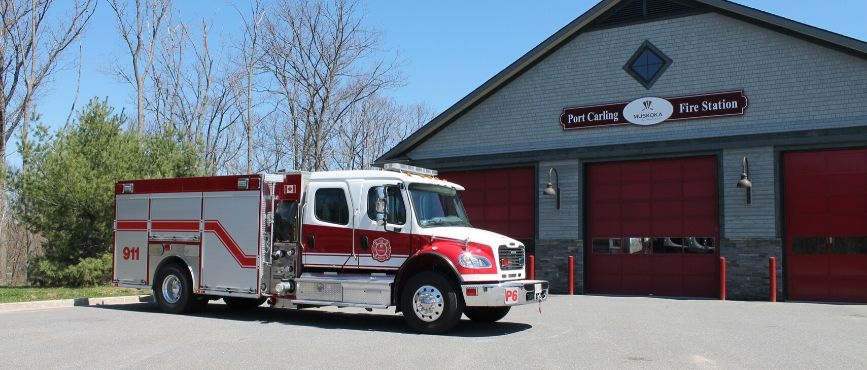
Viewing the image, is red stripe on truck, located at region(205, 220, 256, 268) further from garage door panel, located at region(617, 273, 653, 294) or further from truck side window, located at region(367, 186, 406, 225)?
garage door panel, located at region(617, 273, 653, 294)

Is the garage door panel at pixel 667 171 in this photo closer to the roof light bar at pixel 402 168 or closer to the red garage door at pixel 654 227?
the red garage door at pixel 654 227

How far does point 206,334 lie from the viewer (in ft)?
35.5

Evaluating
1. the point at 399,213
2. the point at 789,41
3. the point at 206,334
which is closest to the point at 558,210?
the point at 789,41

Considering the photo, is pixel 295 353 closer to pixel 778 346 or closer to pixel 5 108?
pixel 778 346

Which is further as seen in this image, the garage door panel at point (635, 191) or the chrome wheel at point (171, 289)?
the garage door panel at point (635, 191)

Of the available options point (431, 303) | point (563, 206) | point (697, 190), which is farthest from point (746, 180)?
point (431, 303)

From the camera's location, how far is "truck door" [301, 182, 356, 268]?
474 inches

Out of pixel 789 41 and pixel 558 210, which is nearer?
pixel 789 41

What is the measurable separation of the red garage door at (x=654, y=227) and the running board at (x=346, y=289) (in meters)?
10.2

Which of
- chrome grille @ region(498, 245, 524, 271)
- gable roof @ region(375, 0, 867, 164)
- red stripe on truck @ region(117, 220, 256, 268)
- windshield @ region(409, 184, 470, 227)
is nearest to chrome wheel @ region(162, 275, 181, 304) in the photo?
red stripe on truck @ region(117, 220, 256, 268)

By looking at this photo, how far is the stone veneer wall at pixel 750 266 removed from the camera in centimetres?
1772

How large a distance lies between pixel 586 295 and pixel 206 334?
11.4 metres

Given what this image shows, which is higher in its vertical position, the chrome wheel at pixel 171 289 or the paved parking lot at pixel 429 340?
the chrome wheel at pixel 171 289

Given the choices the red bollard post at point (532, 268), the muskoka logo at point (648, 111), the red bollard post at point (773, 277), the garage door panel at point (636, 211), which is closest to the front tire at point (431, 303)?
the red bollard post at point (532, 268)
